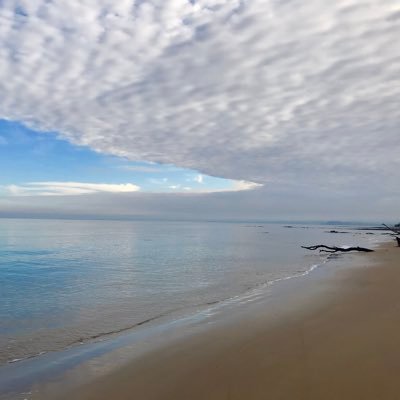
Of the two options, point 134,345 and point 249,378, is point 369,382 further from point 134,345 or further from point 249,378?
point 134,345

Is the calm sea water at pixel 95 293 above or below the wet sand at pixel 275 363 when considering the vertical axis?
below

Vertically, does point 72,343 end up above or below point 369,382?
below

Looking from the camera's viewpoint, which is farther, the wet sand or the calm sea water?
the calm sea water

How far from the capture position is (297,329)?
938 centimetres

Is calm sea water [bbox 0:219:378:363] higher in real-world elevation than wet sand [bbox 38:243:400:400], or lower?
lower

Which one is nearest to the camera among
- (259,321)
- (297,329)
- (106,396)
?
(106,396)

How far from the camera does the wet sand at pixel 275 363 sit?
5781 millimetres

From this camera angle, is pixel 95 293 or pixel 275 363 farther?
pixel 95 293

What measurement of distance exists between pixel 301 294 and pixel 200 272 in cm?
867

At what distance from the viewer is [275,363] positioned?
6.91 m

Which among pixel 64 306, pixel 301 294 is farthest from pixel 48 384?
pixel 301 294

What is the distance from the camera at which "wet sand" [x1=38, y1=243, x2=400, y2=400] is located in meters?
5.78

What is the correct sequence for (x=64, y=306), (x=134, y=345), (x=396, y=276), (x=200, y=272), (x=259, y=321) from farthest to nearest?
(x=200, y=272) < (x=396, y=276) < (x=64, y=306) < (x=259, y=321) < (x=134, y=345)

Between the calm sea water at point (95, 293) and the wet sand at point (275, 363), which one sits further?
the calm sea water at point (95, 293)
